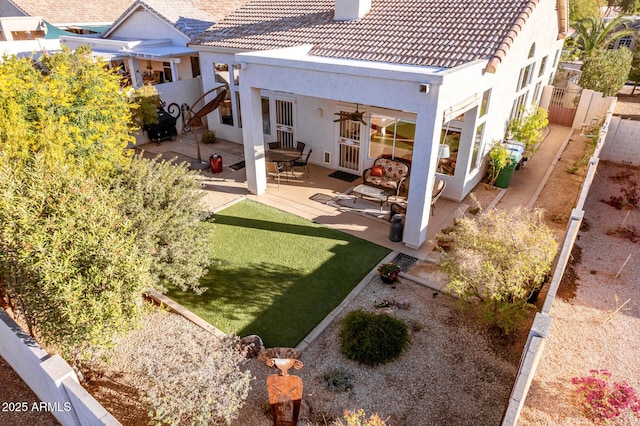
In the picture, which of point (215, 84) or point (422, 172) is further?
point (215, 84)

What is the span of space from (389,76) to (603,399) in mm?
8284

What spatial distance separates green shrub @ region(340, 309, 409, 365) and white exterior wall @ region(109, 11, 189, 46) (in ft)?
68.1

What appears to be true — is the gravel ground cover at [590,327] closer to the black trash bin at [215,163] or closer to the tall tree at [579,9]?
the black trash bin at [215,163]

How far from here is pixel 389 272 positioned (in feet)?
33.3

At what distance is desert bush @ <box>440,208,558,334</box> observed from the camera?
309 inches

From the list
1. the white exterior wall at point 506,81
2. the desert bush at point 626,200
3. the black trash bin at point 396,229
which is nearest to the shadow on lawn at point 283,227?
the black trash bin at point 396,229

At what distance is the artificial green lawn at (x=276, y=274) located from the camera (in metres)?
9.03

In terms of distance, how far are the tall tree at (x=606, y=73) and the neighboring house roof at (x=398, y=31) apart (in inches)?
276

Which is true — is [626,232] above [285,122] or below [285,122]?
below

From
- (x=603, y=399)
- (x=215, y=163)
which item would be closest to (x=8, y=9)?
(x=215, y=163)

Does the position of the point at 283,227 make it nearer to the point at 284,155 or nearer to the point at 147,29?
the point at 284,155

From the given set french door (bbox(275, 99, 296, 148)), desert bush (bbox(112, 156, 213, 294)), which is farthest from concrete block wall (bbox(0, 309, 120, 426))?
french door (bbox(275, 99, 296, 148))

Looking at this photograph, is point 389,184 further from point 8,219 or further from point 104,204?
point 8,219

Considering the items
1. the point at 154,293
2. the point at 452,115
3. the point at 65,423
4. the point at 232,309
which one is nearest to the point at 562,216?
the point at 452,115
